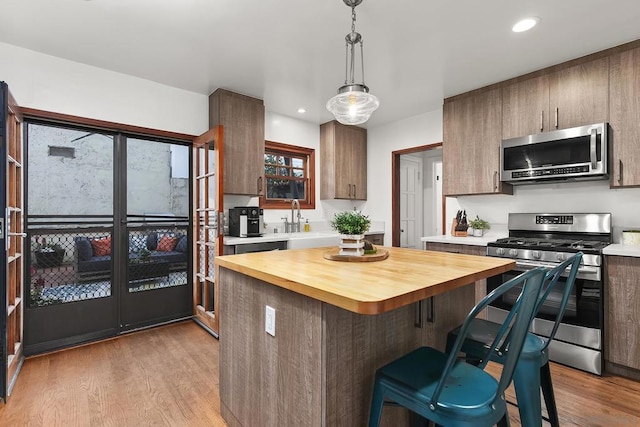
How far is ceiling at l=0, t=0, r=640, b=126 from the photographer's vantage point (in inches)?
85.1

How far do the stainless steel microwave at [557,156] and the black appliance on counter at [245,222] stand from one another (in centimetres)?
257

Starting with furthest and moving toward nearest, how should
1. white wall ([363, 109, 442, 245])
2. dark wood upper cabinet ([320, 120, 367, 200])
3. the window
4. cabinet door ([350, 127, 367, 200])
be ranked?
1. cabinet door ([350, 127, 367, 200])
2. dark wood upper cabinet ([320, 120, 367, 200])
3. the window
4. white wall ([363, 109, 442, 245])

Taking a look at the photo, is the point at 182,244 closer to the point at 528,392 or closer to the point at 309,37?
the point at 309,37

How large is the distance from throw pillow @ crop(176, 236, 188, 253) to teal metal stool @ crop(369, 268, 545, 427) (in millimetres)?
3001

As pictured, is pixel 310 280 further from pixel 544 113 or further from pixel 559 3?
pixel 544 113

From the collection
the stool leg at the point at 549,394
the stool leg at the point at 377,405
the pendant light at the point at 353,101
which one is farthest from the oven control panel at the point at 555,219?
the stool leg at the point at 377,405

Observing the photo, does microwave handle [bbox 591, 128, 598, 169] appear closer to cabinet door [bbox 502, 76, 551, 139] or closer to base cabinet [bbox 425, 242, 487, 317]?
cabinet door [bbox 502, 76, 551, 139]

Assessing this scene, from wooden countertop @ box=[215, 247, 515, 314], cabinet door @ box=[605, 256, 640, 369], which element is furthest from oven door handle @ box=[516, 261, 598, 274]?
wooden countertop @ box=[215, 247, 515, 314]

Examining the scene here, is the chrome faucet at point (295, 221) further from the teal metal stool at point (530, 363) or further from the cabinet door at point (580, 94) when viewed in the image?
the teal metal stool at point (530, 363)

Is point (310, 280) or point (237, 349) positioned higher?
point (310, 280)

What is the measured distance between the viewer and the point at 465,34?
97.9 inches

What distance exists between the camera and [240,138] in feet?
12.0

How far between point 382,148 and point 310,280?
12.9 ft

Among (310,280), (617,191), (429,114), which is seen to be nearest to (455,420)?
(310,280)
